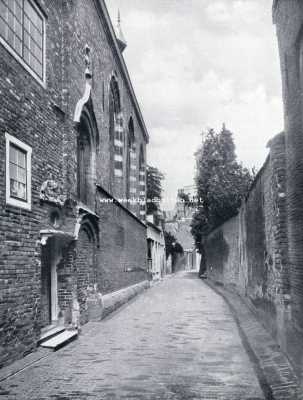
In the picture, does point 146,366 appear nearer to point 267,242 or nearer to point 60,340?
point 60,340

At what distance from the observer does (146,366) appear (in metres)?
7.43

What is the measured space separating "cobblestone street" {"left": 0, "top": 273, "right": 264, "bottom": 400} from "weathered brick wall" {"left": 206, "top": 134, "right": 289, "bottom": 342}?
1.00 m

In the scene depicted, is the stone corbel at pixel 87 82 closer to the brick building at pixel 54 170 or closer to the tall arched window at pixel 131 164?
the brick building at pixel 54 170

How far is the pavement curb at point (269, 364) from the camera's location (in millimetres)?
5712

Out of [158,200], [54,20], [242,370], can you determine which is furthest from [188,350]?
[158,200]

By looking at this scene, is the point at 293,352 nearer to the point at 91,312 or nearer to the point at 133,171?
the point at 91,312

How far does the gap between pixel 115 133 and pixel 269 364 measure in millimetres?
13525

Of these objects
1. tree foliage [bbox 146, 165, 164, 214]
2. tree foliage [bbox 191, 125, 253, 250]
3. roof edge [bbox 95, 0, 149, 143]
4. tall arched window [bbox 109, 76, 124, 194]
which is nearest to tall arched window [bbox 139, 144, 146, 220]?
roof edge [bbox 95, 0, 149, 143]

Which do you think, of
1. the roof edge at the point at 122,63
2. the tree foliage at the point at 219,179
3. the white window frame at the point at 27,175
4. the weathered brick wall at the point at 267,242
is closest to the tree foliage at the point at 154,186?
the tree foliage at the point at 219,179

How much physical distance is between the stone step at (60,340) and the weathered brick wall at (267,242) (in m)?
3.88

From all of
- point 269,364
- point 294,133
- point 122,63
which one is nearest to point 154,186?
point 122,63

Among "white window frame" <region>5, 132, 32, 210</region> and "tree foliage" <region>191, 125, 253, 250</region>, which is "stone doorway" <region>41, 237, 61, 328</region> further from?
"tree foliage" <region>191, 125, 253, 250</region>

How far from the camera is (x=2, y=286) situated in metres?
7.43

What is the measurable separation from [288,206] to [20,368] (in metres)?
4.90
